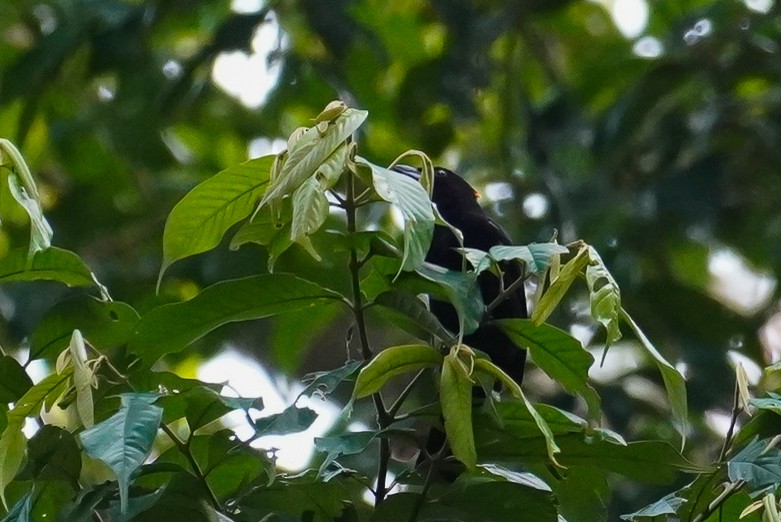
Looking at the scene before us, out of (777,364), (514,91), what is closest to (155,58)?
(514,91)

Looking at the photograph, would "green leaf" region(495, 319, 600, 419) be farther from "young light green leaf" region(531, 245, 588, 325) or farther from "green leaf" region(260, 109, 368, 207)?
"green leaf" region(260, 109, 368, 207)

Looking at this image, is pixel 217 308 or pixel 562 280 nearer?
pixel 562 280

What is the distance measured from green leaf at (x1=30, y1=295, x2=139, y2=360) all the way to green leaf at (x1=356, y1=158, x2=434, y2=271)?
0.45 metres

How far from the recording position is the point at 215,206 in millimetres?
1338

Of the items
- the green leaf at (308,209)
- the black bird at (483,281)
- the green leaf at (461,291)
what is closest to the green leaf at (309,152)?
the green leaf at (308,209)

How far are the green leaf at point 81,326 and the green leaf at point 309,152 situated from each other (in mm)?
399

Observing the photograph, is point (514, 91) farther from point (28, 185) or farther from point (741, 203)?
point (28, 185)

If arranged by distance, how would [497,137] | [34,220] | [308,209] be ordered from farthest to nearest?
[497,137], [34,220], [308,209]

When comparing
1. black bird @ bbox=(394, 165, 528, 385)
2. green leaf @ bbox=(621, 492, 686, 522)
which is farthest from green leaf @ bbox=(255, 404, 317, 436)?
black bird @ bbox=(394, 165, 528, 385)

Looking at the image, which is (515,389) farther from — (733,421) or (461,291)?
(733,421)

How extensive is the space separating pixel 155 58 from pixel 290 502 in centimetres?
288

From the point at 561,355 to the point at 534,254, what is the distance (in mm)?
145

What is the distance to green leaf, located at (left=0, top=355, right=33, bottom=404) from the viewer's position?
1441mm

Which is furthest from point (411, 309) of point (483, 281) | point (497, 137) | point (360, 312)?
point (497, 137)
